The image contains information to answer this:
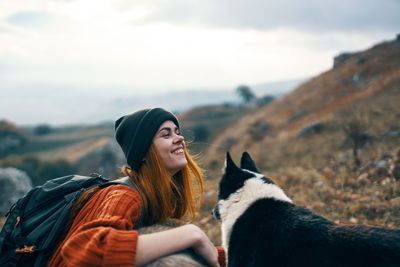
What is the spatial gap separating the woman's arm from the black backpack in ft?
1.31

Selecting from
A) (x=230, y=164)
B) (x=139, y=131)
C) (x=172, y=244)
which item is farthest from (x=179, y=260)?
(x=139, y=131)

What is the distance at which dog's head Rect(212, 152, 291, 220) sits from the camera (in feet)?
7.27

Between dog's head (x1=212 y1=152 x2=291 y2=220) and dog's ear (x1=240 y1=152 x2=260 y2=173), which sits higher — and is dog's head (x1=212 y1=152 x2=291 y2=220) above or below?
below

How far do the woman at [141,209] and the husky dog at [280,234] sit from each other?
28 cm

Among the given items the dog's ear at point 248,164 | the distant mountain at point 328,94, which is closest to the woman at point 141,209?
the dog's ear at point 248,164

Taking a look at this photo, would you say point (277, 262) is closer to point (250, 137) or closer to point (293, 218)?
point (293, 218)

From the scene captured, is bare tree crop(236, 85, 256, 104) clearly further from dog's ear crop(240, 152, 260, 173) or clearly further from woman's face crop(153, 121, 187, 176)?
woman's face crop(153, 121, 187, 176)

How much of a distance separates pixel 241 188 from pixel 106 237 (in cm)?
120

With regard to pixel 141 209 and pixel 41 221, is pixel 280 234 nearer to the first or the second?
pixel 141 209

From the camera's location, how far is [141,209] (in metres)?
2.02

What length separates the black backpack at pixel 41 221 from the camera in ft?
6.29

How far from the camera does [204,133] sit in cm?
4109

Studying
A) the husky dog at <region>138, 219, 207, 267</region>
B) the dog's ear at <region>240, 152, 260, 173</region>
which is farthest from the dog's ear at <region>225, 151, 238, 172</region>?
the husky dog at <region>138, 219, 207, 267</region>

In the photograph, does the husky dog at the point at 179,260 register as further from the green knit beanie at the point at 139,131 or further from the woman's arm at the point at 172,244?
the green knit beanie at the point at 139,131
